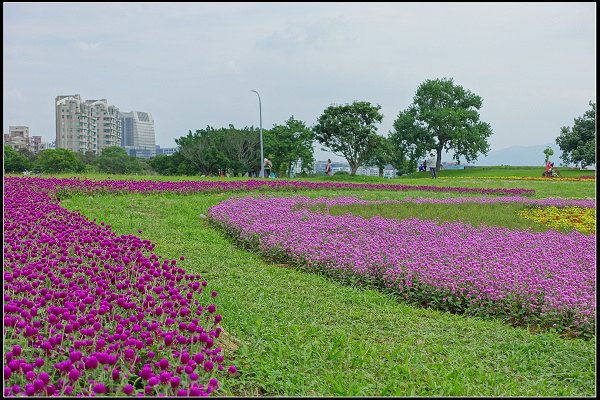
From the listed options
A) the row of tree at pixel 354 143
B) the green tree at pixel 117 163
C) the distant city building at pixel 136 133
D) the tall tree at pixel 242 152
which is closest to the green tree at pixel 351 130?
the row of tree at pixel 354 143

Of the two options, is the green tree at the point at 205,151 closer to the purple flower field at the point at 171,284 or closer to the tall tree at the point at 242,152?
the tall tree at the point at 242,152

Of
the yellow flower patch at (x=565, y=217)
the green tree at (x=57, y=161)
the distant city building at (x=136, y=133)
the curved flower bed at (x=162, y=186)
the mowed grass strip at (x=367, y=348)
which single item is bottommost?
the mowed grass strip at (x=367, y=348)

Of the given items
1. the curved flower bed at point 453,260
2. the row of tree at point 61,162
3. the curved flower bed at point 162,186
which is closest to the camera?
the curved flower bed at point 453,260

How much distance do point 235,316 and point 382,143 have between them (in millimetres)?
32845

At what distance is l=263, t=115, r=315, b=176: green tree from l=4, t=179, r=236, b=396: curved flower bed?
127ft

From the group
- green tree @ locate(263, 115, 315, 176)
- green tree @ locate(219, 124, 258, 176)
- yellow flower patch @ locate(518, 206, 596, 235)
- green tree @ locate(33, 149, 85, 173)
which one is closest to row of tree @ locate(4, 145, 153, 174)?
green tree @ locate(33, 149, 85, 173)

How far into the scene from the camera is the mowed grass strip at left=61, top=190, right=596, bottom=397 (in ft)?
10.6

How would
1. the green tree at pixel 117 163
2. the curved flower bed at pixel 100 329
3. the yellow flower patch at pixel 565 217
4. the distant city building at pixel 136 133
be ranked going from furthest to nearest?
the distant city building at pixel 136 133 → the green tree at pixel 117 163 → the yellow flower patch at pixel 565 217 → the curved flower bed at pixel 100 329

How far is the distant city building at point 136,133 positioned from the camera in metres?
86.1

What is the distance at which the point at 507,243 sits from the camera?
731cm

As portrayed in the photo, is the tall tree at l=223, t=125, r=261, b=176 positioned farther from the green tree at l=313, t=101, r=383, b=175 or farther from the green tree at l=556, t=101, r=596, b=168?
the green tree at l=556, t=101, r=596, b=168

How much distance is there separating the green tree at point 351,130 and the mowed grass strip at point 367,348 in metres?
30.3

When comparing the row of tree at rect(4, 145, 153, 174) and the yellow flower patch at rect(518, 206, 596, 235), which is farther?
the row of tree at rect(4, 145, 153, 174)

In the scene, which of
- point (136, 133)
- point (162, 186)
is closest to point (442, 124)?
point (162, 186)
